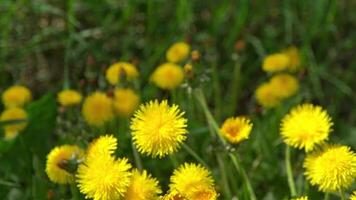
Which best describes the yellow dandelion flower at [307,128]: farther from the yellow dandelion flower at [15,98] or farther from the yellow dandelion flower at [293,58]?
the yellow dandelion flower at [15,98]

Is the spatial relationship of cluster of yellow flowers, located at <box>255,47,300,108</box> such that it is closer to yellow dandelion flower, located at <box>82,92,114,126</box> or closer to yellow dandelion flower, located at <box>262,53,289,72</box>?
yellow dandelion flower, located at <box>262,53,289,72</box>

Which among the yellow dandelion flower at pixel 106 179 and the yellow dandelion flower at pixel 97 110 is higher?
the yellow dandelion flower at pixel 97 110

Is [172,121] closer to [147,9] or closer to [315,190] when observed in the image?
[315,190]

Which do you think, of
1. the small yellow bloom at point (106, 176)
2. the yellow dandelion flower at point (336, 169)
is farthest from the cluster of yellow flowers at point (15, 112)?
the yellow dandelion flower at point (336, 169)

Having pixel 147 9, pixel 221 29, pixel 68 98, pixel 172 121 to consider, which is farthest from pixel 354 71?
pixel 172 121

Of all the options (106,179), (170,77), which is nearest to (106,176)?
(106,179)

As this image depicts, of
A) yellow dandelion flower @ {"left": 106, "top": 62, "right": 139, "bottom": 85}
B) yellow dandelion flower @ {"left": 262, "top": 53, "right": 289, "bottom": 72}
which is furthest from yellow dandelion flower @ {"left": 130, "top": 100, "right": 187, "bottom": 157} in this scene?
yellow dandelion flower @ {"left": 262, "top": 53, "right": 289, "bottom": 72}

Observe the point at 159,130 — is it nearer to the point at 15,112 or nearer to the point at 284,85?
the point at 15,112
